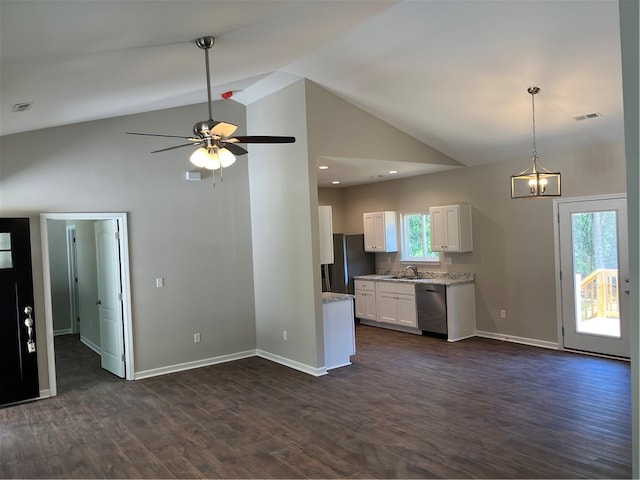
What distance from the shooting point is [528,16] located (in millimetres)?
3828

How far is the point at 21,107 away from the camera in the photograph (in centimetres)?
374

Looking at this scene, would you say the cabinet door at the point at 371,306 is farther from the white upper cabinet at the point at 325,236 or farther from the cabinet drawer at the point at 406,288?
the white upper cabinet at the point at 325,236

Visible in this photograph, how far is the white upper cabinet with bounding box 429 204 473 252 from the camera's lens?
729cm

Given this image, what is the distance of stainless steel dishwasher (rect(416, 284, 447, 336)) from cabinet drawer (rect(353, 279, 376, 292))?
103 centimetres

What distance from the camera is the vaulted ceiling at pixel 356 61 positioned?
263 cm

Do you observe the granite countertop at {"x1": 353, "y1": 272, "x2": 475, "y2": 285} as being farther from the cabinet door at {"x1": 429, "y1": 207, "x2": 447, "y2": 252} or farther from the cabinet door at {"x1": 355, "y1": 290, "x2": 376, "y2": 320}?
the cabinet door at {"x1": 429, "y1": 207, "x2": 447, "y2": 252}

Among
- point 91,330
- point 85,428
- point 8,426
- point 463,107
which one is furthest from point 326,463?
point 91,330

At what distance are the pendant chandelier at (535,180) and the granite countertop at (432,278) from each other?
4.93ft

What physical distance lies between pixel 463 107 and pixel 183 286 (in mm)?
4120

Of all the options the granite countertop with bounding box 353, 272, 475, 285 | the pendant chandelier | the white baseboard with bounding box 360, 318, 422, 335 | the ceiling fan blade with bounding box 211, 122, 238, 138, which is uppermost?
the ceiling fan blade with bounding box 211, 122, 238, 138

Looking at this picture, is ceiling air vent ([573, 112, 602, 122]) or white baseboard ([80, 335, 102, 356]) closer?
ceiling air vent ([573, 112, 602, 122])

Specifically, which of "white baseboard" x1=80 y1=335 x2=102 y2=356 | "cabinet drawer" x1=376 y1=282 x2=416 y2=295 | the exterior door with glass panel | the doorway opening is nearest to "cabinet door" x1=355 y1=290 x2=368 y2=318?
"cabinet drawer" x1=376 y1=282 x2=416 y2=295

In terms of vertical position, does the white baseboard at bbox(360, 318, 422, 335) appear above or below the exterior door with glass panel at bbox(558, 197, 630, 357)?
below

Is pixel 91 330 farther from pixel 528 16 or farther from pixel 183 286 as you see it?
pixel 528 16
